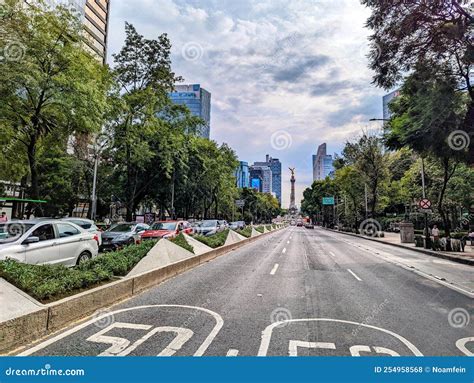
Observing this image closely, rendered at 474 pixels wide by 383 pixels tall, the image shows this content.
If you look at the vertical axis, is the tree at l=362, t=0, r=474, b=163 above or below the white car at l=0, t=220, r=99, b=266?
above

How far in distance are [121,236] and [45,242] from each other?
7.71m

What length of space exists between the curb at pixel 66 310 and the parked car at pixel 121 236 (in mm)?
7525

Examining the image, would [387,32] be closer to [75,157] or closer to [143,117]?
[143,117]

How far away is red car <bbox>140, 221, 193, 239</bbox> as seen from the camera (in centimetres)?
1793

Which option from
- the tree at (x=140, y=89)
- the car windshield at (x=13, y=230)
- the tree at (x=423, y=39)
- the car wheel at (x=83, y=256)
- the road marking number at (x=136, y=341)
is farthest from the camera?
the tree at (x=140, y=89)

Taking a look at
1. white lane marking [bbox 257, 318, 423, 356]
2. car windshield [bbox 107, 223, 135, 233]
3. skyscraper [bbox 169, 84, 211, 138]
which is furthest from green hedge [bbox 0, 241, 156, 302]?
skyscraper [bbox 169, 84, 211, 138]

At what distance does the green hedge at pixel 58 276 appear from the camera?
18.4ft

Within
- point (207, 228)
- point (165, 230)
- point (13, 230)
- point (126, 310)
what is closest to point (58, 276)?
point (126, 310)

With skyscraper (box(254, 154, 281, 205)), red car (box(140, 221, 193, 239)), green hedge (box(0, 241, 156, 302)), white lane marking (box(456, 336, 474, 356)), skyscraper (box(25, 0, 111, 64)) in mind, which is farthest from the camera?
skyscraper (box(254, 154, 281, 205))

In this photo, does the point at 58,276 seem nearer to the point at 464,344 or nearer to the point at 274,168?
the point at 464,344

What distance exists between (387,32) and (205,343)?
1459 centimetres

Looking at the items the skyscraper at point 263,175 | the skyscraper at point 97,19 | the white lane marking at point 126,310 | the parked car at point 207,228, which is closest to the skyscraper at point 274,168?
the skyscraper at point 263,175

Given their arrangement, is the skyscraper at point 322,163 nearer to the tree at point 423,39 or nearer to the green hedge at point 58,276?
the tree at point 423,39

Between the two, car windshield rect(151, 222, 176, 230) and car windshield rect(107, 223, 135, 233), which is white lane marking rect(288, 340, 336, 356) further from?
car windshield rect(151, 222, 176, 230)
